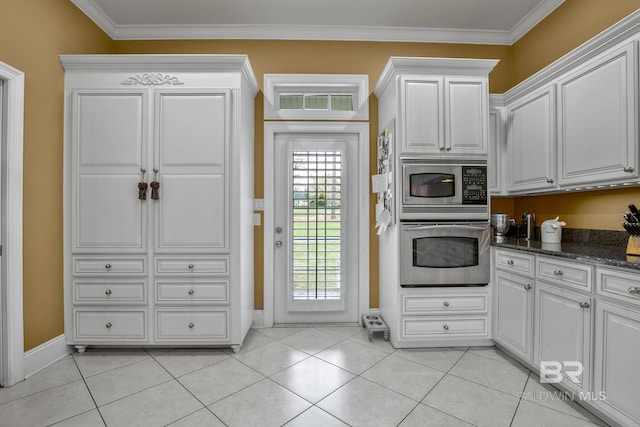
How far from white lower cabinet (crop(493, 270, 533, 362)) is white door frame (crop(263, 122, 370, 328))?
1150 millimetres

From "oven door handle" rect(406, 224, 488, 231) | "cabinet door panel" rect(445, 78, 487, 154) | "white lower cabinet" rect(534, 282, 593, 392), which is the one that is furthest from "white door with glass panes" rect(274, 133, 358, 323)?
"white lower cabinet" rect(534, 282, 593, 392)

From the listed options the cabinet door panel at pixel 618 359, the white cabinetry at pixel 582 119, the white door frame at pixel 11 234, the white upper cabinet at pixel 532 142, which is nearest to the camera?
the cabinet door panel at pixel 618 359

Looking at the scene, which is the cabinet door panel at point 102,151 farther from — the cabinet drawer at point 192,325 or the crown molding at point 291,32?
the crown molding at point 291,32

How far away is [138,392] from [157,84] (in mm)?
2219

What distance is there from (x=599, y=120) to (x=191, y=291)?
312 cm

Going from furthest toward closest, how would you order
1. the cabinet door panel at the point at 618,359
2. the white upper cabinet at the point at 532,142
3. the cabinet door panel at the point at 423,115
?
the cabinet door panel at the point at 423,115
the white upper cabinet at the point at 532,142
the cabinet door panel at the point at 618,359

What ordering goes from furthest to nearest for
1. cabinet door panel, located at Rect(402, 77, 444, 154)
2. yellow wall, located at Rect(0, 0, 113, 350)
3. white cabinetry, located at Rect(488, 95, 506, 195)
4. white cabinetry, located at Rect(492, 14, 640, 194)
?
white cabinetry, located at Rect(488, 95, 506, 195) → cabinet door panel, located at Rect(402, 77, 444, 154) → yellow wall, located at Rect(0, 0, 113, 350) → white cabinetry, located at Rect(492, 14, 640, 194)

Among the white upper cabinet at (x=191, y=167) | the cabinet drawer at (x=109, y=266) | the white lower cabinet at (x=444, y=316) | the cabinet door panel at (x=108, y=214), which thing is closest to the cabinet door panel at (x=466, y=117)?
the white lower cabinet at (x=444, y=316)

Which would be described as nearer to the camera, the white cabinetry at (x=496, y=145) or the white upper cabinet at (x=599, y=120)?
the white upper cabinet at (x=599, y=120)

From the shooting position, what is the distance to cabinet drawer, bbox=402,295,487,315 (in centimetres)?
235

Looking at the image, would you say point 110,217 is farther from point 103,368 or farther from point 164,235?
point 103,368

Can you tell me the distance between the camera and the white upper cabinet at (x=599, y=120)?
1679 millimetres

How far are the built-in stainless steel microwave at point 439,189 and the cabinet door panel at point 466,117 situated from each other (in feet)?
0.48

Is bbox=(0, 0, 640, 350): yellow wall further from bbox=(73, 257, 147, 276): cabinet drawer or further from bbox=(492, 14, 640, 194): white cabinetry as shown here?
bbox=(492, 14, 640, 194): white cabinetry
